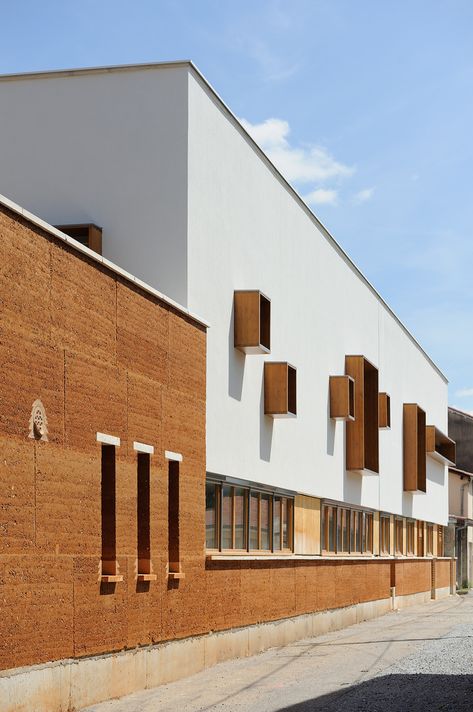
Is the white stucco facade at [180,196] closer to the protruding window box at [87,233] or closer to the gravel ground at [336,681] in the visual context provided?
the protruding window box at [87,233]

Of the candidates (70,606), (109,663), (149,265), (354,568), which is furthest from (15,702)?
(354,568)

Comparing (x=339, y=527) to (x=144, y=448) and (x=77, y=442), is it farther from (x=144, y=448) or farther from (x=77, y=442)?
(x=77, y=442)

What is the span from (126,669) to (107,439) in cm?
301

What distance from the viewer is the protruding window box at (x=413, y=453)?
44.8m

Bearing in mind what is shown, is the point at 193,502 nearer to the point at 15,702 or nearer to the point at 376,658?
the point at 376,658

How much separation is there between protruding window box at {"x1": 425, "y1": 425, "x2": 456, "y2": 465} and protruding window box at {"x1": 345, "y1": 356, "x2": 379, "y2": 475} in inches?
500

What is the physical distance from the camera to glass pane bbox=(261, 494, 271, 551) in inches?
998

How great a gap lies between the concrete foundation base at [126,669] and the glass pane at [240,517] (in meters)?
1.55

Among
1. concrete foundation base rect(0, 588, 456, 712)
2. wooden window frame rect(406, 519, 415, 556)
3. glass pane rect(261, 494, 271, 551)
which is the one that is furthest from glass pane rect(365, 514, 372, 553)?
glass pane rect(261, 494, 271, 551)

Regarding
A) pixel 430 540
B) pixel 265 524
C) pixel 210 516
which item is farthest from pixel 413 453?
pixel 210 516

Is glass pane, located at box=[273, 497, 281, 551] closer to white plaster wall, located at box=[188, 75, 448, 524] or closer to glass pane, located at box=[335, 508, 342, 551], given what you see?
white plaster wall, located at box=[188, 75, 448, 524]

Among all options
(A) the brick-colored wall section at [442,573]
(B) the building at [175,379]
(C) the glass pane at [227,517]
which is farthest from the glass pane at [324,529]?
(A) the brick-colored wall section at [442,573]

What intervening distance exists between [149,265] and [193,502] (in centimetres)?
391

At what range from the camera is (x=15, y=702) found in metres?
13.0
